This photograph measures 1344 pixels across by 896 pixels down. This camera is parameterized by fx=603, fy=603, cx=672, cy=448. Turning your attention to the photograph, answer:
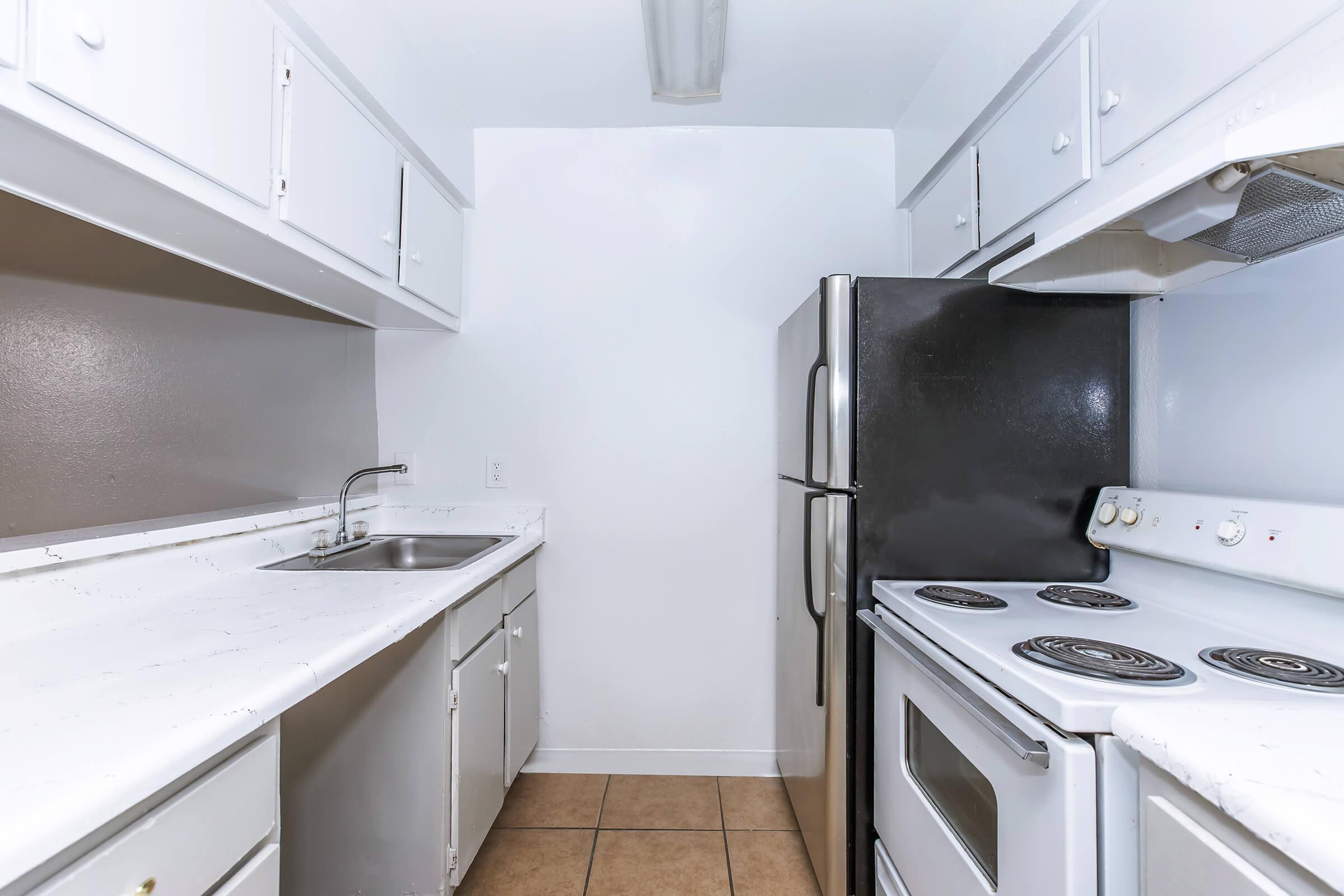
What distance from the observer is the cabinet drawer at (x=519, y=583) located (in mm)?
1880

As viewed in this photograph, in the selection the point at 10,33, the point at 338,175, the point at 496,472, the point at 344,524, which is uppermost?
the point at 338,175

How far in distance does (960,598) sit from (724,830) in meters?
1.18

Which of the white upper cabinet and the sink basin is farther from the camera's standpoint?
the sink basin

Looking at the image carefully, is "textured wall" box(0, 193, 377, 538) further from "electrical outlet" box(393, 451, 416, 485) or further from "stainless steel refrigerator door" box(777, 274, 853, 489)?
"stainless steel refrigerator door" box(777, 274, 853, 489)

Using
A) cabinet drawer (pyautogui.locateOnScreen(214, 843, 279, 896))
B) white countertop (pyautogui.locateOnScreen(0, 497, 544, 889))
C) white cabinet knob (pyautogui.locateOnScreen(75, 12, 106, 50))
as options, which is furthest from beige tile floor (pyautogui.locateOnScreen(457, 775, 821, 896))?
white cabinet knob (pyautogui.locateOnScreen(75, 12, 106, 50))

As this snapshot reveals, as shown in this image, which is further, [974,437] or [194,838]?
[974,437]

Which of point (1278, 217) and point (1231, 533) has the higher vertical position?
point (1278, 217)

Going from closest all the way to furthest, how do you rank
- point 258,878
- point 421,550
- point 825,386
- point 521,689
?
point 258,878, point 825,386, point 521,689, point 421,550

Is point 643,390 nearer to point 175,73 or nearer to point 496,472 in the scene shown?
point 496,472

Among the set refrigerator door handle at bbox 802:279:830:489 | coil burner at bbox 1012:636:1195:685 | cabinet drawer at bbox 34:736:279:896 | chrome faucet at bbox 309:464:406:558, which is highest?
refrigerator door handle at bbox 802:279:830:489

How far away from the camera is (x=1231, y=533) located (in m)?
1.09

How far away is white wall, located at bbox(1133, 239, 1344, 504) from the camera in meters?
1.05

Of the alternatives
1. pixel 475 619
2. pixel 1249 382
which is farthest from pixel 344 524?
pixel 1249 382

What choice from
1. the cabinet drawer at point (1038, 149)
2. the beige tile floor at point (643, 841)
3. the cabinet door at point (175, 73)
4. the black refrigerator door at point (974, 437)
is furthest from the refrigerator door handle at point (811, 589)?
the cabinet door at point (175, 73)
